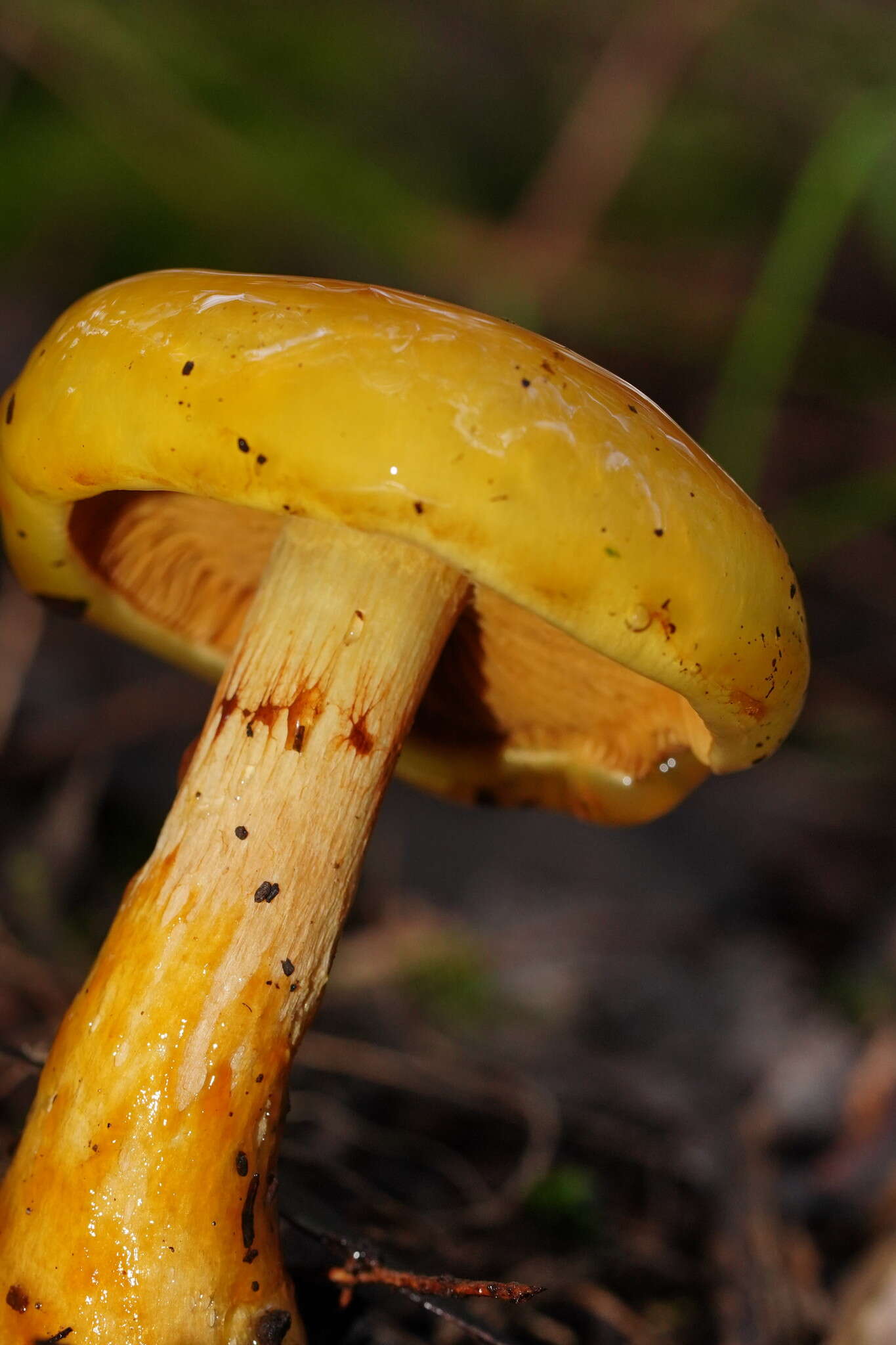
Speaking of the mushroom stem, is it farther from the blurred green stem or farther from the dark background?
the blurred green stem

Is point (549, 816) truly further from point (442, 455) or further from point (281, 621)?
point (442, 455)

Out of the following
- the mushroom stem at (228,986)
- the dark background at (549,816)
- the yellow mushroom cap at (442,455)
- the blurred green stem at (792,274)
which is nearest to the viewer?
the yellow mushroom cap at (442,455)

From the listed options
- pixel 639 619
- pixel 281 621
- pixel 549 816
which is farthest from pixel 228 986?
pixel 549 816

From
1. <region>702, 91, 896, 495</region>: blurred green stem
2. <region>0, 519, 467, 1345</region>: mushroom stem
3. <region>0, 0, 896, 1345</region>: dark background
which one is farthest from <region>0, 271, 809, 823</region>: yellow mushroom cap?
<region>702, 91, 896, 495</region>: blurred green stem

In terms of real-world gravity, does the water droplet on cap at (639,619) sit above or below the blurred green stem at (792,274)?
below

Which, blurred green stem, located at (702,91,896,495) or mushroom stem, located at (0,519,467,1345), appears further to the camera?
blurred green stem, located at (702,91,896,495)

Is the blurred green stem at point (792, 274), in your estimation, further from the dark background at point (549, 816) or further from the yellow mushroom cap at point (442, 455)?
the yellow mushroom cap at point (442, 455)

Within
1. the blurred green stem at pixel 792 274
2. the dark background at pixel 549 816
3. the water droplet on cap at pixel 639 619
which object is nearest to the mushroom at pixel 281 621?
the water droplet on cap at pixel 639 619
